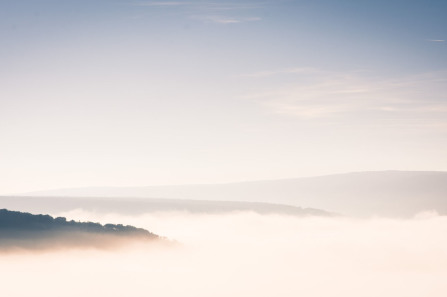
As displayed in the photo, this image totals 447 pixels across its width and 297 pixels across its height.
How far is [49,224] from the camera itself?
100812mm

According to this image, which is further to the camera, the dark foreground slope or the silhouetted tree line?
the silhouetted tree line

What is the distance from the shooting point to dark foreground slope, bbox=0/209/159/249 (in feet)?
293

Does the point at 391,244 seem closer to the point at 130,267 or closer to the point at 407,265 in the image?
the point at 407,265

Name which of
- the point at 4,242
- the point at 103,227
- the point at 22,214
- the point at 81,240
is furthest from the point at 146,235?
the point at 4,242

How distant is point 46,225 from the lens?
99.6 meters

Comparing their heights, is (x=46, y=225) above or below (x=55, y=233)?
above

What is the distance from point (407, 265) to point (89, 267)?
78754 mm

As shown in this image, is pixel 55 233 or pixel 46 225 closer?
pixel 55 233

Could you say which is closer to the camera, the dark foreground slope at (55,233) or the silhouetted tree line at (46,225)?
the dark foreground slope at (55,233)

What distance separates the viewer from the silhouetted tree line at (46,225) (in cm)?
9600

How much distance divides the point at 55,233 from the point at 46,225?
4731 mm

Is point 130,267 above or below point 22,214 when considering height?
below

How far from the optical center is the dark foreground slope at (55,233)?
293 feet

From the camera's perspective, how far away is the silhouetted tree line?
96000 millimetres
